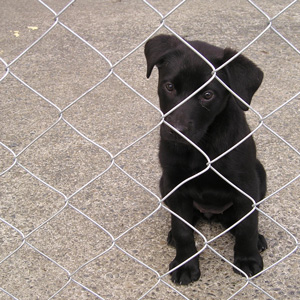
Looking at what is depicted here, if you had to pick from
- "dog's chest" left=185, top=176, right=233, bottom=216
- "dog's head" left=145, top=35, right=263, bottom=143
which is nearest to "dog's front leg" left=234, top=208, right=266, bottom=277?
"dog's chest" left=185, top=176, right=233, bottom=216

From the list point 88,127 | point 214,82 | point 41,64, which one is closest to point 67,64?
point 41,64

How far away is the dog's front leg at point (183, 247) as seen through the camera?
2.24 metres

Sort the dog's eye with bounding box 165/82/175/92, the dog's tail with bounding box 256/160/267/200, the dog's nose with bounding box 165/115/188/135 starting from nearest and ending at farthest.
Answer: the dog's nose with bounding box 165/115/188/135 → the dog's eye with bounding box 165/82/175/92 → the dog's tail with bounding box 256/160/267/200

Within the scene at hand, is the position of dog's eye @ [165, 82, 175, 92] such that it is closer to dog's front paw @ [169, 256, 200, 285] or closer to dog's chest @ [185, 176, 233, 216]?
dog's chest @ [185, 176, 233, 216]

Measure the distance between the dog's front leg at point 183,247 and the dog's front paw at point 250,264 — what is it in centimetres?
22

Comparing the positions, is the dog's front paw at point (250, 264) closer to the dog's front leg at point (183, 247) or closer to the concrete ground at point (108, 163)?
the concrete ground at point (108, 163)

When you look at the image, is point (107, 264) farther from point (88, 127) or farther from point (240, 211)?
point (88, 127)

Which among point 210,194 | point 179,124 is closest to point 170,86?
point 179,124

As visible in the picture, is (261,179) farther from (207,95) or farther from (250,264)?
(207,95)

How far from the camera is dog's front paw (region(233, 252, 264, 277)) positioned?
2.28 m

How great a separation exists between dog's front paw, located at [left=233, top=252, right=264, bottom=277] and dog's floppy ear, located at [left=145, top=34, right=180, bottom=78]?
1.02 metres

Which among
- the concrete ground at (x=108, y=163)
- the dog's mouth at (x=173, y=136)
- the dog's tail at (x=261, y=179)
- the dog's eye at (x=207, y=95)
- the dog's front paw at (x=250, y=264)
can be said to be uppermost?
the dog's eye at (x=207, y=95)

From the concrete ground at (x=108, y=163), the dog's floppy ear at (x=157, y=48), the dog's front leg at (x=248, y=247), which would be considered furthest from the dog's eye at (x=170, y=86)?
the dog's front leg at (x=248, y=247)

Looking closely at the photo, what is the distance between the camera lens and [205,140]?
2127 mm
